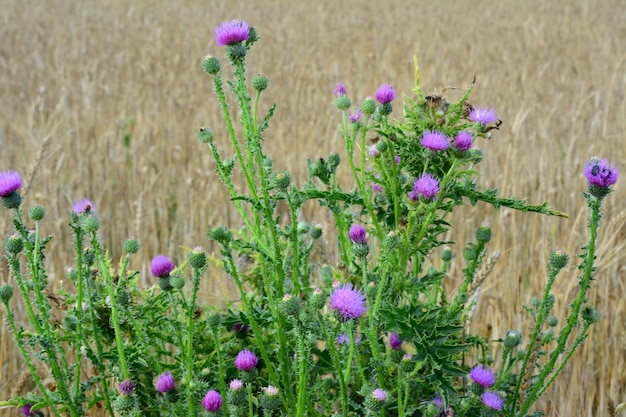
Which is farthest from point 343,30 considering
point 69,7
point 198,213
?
point 198,213

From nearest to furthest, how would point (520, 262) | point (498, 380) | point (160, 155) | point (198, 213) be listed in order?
1. point (498, 380)
2. point (520, 262)
3. point (198, 213)
4. point (160, 155)

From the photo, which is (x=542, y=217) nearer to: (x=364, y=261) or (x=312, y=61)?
(x=364, y=261)

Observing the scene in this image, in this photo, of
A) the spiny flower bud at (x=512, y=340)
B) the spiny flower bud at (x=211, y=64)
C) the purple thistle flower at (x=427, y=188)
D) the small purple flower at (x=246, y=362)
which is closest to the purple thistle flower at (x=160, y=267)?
the small purple flower at (x=246, y=362)

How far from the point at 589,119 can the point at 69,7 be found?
7749mm

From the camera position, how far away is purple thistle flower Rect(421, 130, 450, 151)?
1.10 meters

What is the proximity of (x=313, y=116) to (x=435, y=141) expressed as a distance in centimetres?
312

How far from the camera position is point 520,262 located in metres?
2.56

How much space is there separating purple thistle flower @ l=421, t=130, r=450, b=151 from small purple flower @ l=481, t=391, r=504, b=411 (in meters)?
0.41

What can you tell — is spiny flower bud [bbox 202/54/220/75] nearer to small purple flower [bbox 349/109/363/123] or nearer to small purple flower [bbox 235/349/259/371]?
small purple flower [bbox 349/109/363/123]

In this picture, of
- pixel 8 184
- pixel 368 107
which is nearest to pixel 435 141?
pixel 368 107

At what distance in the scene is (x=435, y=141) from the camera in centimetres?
111

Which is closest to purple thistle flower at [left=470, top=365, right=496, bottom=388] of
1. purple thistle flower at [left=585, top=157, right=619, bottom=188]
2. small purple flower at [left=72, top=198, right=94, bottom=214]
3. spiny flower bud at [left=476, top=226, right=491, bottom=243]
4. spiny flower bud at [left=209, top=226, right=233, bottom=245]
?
spiny flower bud at [left=476, top=226, right=491, bottom=243]

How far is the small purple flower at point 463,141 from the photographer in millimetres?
1126

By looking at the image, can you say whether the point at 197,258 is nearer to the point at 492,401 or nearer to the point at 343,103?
the point at 343,103
